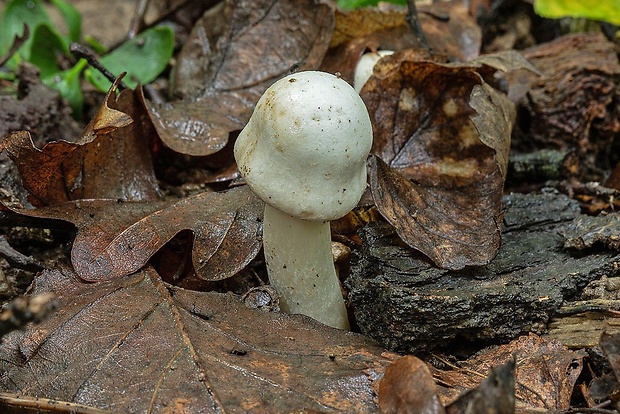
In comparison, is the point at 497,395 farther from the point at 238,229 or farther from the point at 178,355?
the point at 238,229

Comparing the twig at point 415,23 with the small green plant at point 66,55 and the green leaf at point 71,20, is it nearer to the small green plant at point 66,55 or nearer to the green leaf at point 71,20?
the small green plant at point 66,55

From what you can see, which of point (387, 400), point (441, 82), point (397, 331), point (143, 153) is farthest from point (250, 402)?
point (441, 82)

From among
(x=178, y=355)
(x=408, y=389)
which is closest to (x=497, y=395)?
(x=408, y=389)

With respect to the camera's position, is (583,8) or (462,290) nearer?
(462,290)

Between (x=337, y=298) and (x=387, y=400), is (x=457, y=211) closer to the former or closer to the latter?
(x=337, y=298)

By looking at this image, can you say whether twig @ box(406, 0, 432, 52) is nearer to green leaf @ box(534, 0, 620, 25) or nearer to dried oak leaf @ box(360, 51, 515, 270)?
dried oak leaf @ box(360, 51, 515, 270)

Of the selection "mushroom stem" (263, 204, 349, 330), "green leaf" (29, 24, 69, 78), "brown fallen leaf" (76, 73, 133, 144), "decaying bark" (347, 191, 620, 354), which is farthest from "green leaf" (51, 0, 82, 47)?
"decaying bark" (347, 191, 620, 354)
